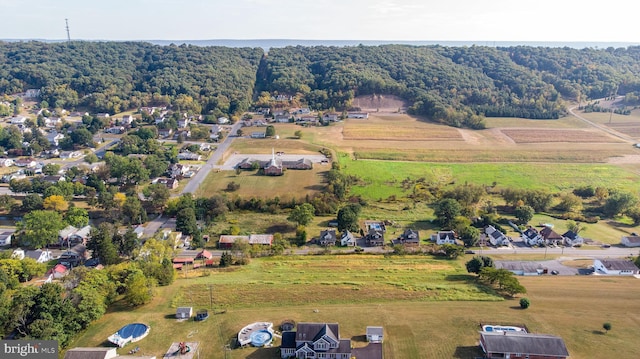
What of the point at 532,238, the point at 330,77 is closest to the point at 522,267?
the point at 532,238

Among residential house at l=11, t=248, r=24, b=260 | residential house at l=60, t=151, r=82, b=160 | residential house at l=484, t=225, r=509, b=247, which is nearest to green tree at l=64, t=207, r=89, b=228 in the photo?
residential house at l=11, t=248, r=24, b=260

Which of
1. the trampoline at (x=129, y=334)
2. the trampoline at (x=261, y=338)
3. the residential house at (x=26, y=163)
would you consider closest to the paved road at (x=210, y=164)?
the residential house at (x=26, y=163)

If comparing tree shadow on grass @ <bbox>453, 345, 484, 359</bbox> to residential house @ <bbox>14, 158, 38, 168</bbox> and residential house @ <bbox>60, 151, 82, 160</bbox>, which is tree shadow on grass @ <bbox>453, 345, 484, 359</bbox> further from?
residential house @ <bbox>60, 151, 82, 160</bbox>

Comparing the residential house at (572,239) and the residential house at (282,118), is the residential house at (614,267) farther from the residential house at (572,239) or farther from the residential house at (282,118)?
the residential house at (282,118)

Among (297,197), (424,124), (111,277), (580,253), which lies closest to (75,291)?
(111,277)

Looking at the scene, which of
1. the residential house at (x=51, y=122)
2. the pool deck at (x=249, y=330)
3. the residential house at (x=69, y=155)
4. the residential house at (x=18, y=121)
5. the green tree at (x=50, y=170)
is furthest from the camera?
the residential house at (x=51, y=122)

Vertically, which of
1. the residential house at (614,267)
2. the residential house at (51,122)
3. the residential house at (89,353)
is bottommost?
the residential house at (614,267)

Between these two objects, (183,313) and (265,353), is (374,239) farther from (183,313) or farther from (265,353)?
A: (183,313)
